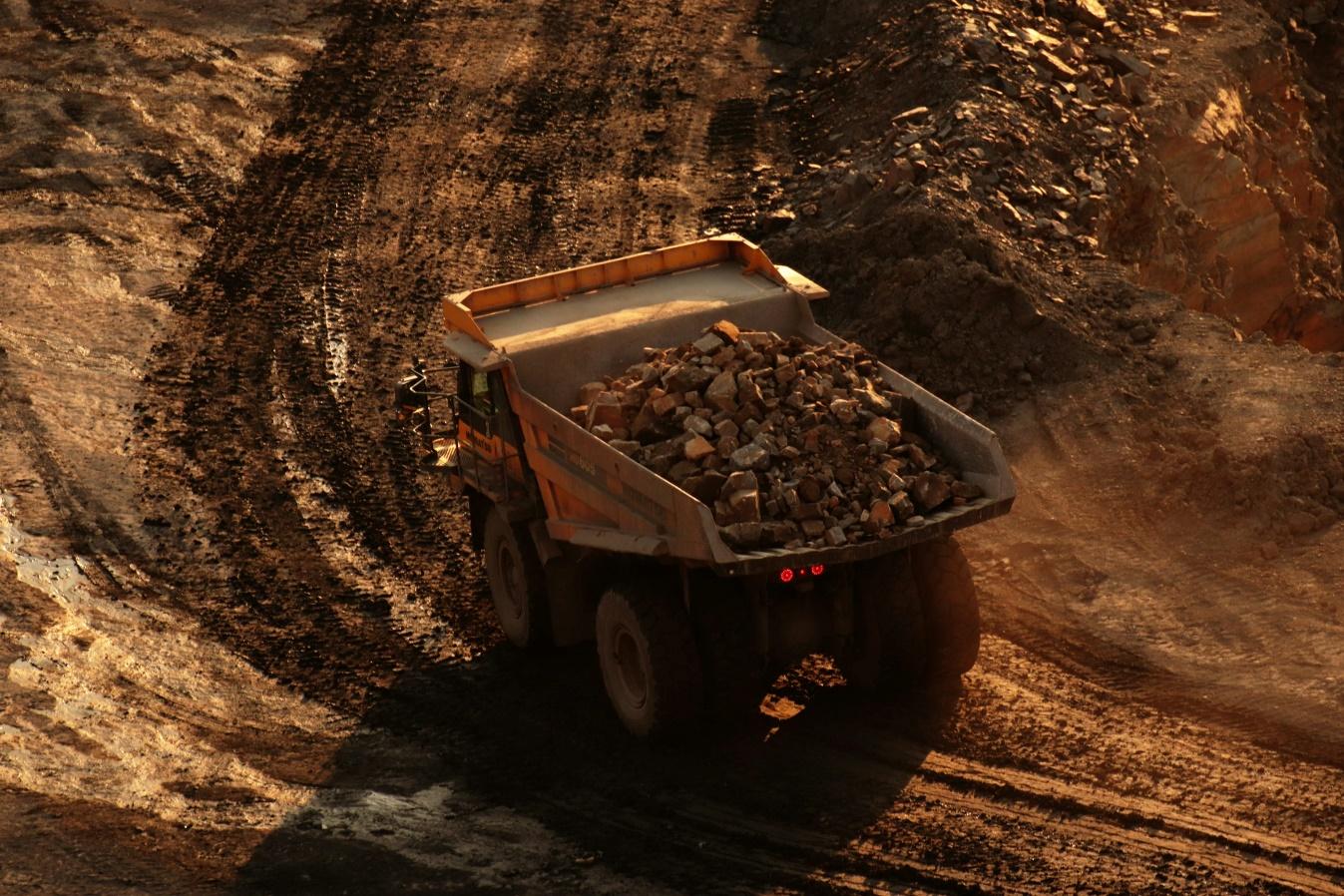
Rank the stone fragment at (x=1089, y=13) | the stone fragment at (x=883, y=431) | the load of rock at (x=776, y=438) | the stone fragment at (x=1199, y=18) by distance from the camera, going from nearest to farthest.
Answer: the load of rock at (x=776, y=438) → the stone fragment at (x=883, y=431) → the stone fragment at (x=1089, y=13) → the stone fragment at (x=1199, y=18)

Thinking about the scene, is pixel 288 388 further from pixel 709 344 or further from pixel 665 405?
pixel 665 405

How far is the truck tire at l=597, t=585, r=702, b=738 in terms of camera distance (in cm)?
1101

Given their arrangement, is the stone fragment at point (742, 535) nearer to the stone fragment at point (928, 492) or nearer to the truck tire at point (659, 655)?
the truck tire at point (659, 655)

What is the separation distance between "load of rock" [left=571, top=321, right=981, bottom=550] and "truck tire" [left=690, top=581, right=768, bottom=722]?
0.58 metres

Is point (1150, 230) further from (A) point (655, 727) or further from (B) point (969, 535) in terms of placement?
(A) point (655, 727)

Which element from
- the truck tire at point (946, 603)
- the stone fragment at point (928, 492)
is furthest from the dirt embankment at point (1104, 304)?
the stone fragment at point (928, 492)

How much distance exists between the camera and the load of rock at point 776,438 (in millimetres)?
10695

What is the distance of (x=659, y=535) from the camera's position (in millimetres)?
10805

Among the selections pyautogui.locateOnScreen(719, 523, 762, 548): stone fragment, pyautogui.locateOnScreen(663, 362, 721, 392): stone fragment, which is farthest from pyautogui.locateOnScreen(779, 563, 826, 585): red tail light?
pyautogui.locateOnScreen(663, 362, 721, 392): stone fragment

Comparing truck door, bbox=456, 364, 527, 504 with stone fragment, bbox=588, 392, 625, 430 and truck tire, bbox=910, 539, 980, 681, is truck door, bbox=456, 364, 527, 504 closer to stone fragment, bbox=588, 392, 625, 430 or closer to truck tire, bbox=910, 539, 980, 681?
stone fragment, bbox=588, 392, 625, 430

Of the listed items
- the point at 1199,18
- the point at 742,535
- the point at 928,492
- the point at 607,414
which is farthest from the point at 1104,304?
the point at 1199,18

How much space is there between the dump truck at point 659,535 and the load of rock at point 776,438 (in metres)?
0.15

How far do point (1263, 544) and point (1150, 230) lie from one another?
6436 millimetres

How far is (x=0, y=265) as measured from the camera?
19.1m
